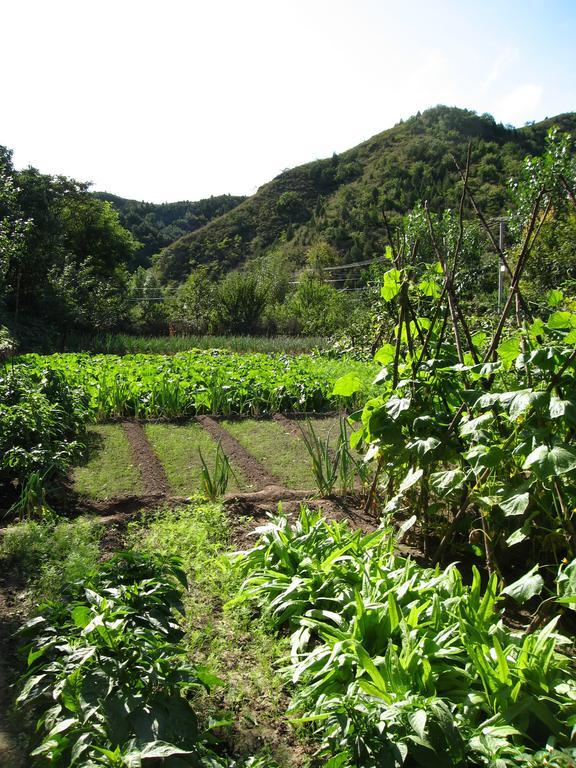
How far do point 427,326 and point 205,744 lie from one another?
8.33 ft

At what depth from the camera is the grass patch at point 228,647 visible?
6.79 feet

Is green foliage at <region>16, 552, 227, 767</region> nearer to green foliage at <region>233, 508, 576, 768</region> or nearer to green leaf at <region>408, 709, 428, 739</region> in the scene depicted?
green foliage at <region>233, 508, 576, 768</region>

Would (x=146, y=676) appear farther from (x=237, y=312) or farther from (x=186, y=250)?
(x=186, y=250)

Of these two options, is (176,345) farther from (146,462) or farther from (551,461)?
(551,461)

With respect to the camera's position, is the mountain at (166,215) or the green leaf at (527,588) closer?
the green leaf at (527,588)

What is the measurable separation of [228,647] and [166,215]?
7524 centimetres

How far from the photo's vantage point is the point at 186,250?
179 feet

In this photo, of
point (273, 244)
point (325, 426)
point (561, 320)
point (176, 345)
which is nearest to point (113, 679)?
point (561, 320)

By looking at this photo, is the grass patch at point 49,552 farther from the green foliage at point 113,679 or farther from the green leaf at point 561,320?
the green leaf at point 561,320

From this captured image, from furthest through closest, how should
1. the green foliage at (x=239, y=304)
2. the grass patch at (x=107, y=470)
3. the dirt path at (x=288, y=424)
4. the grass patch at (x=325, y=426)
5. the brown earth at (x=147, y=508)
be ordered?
the green foliage at (x=239, y=304) → the dirt path at (x=288, y=424) → the grass patch at (x=325, y=426) → the grass patch at (x=107, y=470) → the brown earth at (x=147, y=508)

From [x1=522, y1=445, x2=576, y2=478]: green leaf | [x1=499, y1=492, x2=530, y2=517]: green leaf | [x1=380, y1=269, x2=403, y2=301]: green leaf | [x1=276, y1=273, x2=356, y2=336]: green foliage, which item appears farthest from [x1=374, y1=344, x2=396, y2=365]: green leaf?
[x1=276, y1=273, x2=356, y2=336]: green foliage

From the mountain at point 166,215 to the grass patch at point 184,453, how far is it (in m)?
56.1

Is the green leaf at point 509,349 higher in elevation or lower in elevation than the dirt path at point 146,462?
higher

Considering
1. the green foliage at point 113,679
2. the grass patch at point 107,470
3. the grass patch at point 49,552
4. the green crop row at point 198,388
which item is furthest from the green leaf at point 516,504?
the green crop row at point 198,388
